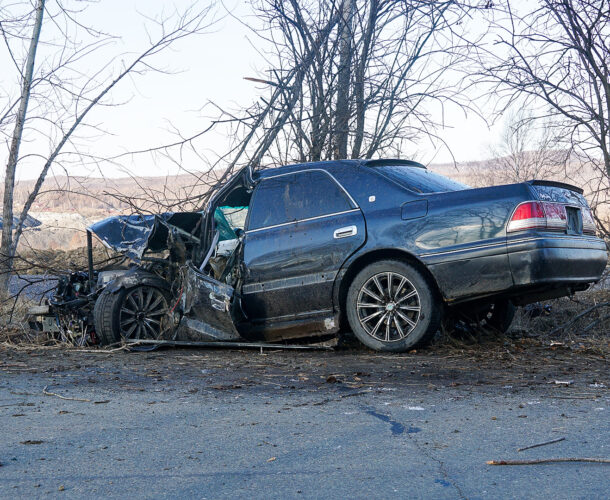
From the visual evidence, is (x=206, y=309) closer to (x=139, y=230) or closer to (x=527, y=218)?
(x=139, y=230)

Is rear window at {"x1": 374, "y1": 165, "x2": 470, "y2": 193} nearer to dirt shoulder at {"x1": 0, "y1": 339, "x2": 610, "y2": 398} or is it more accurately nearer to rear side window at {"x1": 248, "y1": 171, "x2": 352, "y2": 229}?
rear side window at {"x1": 248, "y1": 171, "x2": 352, "y2": 229}

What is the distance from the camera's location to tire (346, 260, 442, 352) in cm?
641

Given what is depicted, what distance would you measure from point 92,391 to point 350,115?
7.37m

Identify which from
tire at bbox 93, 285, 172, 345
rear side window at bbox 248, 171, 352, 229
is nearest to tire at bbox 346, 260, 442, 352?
rear side window at bbox 248, 171, 352, 229

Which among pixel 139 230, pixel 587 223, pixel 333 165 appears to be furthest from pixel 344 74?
pixel 587 223

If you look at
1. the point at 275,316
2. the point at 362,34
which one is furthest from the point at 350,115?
the point at 275,316

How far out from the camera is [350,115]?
37.5ft

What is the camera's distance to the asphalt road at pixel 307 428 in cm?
302

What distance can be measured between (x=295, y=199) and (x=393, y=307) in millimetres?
1582

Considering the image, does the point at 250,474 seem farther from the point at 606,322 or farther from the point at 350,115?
the point at 350,115

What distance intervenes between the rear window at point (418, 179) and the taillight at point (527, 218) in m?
0.95

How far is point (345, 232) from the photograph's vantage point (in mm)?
6828

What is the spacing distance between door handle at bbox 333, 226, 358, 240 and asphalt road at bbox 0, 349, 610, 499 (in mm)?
1213

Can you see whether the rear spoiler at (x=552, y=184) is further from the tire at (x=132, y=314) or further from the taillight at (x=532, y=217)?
the tire at (x=132, y=314)
